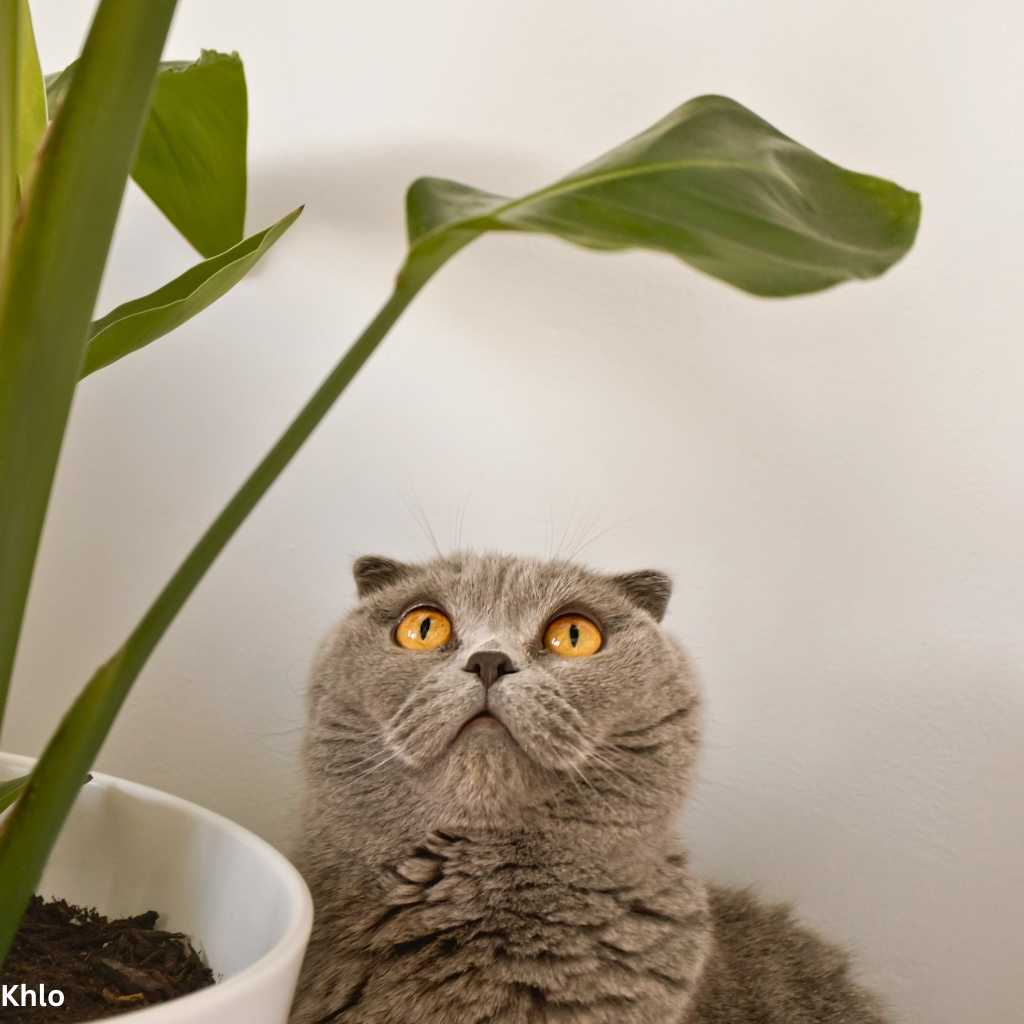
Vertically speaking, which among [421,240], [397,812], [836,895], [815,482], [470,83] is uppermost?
[470,83]

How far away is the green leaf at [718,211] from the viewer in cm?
50

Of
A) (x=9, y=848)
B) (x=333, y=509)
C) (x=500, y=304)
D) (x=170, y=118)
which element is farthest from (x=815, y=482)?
(x=9, y=848)

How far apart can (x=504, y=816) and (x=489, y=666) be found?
0.34 ft

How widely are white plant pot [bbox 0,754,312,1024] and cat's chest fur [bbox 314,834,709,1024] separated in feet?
0.34

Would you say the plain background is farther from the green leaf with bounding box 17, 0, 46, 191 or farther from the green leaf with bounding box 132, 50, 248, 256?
the green leaf with bounding box 17, 0, 46, 191

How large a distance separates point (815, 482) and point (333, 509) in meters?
0.50

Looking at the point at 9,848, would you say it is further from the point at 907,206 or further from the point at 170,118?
the point at 170,118

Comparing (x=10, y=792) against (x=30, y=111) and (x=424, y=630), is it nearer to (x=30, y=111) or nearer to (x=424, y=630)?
(x=424, y=630)

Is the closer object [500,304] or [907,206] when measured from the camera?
[907,206]

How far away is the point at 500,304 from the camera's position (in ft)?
3.94

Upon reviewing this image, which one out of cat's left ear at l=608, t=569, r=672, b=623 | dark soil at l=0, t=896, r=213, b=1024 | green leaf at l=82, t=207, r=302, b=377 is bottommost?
dark soil at l=0, t=896, r=213, b=1024

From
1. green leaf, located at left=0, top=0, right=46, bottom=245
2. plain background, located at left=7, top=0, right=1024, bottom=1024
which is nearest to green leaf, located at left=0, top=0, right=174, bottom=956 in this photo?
green leaf, located at left=0, top=0, right=46, bottom=245

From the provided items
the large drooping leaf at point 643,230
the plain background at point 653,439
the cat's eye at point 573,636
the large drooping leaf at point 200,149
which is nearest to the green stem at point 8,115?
the large drooping leaf at point 643,230

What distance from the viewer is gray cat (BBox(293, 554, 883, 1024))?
2.48 ft
